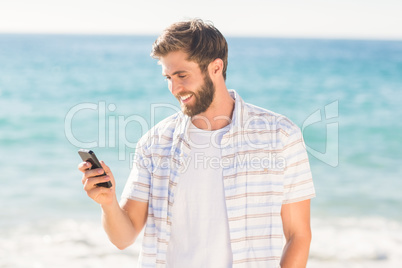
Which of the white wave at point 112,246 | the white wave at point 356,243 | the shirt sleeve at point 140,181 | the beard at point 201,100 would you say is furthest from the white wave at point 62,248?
the beard at point 201,100

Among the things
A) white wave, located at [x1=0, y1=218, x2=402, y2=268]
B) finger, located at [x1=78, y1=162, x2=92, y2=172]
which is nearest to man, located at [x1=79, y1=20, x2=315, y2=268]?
finger, located at [x1=78, y1=162, x2=92, y2=172]

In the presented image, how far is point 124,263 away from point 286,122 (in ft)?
13.0

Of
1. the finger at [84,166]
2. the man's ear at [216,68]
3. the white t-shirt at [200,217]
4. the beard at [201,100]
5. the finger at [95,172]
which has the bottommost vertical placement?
the white t-shirt at [200,217]

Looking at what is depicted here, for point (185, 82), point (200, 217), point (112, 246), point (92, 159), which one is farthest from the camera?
point (112, 246)

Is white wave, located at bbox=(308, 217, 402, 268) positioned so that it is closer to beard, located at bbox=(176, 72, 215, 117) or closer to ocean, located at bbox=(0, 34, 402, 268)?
ocean, located at bbox=(0, 34, 402, 268)

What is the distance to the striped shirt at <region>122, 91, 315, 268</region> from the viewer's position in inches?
87.2

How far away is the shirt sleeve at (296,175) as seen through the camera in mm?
2242

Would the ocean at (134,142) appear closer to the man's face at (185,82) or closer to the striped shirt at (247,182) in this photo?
the striped shirt at (247,182)

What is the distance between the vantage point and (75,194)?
8.10 meters

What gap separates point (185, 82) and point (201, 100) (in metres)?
0.11

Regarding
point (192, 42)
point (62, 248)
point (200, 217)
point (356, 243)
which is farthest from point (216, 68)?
point (356, 243)

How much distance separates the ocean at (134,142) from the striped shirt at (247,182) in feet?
12.1

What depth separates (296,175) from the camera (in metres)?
2.25

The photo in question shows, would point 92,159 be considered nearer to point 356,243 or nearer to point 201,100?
point 201,100
